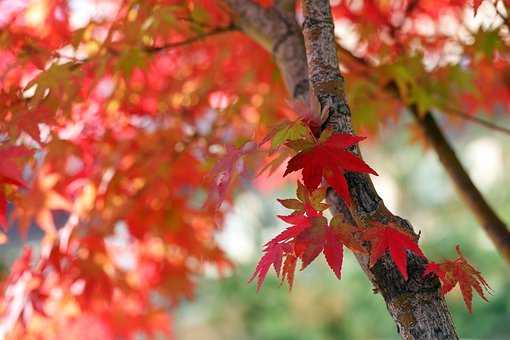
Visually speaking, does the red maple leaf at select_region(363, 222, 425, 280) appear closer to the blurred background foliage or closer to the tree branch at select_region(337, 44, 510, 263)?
the tree branch at select_region(337, 44, 510, 263)

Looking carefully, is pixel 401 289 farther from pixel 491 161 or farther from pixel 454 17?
pixel 491 161

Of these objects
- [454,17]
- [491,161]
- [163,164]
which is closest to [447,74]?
[454,17]

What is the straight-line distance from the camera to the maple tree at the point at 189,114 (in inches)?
38.1

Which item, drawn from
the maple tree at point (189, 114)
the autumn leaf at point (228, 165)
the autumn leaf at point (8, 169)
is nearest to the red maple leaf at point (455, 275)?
the maple tree at point (189, 114)

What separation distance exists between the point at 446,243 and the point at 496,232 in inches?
121

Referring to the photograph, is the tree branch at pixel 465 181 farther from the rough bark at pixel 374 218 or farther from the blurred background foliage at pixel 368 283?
the blurred background foliage at pixel 368 283

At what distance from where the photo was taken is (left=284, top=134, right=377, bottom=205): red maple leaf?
→ 84 centimetres

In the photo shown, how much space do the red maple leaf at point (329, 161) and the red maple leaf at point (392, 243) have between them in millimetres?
82

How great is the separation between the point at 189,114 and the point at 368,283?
2897mm

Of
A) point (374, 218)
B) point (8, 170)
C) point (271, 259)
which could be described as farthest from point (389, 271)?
point (8, 170)

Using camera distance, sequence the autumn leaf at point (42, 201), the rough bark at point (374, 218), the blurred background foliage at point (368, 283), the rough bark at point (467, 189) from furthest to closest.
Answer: the blurred background foliage at point (368, 283) → the autumn leaf at point (42, 201) → the rough bark at point (467, 189) → the rough bark at point (374, 218)

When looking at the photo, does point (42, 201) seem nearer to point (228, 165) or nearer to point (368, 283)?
point (228, 165)

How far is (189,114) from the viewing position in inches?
77.3

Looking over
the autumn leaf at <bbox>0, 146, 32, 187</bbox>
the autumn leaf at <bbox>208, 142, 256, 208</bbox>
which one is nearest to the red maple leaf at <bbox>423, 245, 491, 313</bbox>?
the autumn leaf at <bbox>208, 142, 256, 208</bbox>
